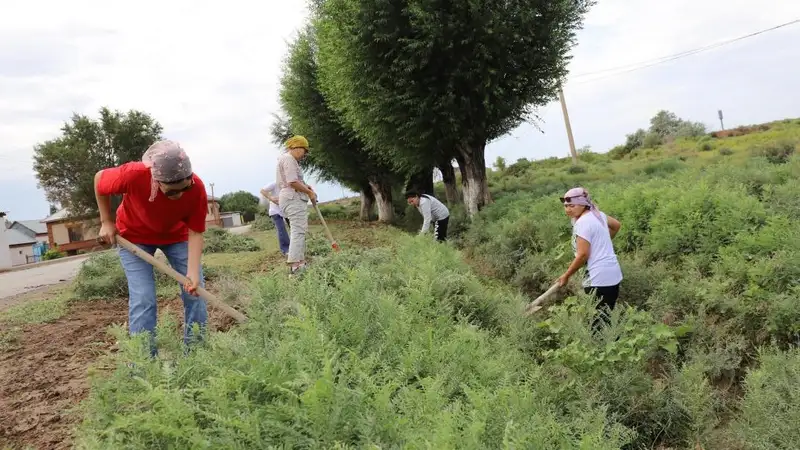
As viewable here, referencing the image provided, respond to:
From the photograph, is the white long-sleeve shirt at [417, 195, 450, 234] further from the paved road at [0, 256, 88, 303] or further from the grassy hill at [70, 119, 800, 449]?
the paved road at [0, 256, 88, 303]

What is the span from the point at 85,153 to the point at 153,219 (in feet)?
135

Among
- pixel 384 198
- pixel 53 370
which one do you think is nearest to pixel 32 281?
pixel 384 198

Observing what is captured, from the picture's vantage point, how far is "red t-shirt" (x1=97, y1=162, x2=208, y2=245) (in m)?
3.88

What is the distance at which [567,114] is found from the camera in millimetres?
29062

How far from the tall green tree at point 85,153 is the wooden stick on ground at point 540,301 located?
37.2 m

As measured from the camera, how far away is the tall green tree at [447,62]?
42.3ft

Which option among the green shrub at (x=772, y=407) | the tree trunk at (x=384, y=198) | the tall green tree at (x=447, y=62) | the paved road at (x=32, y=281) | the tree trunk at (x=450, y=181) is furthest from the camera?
the tree trunk at (x=384, y=198)

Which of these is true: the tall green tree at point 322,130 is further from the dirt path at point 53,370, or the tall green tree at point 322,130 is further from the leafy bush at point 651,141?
the leafy bush at point 651,141

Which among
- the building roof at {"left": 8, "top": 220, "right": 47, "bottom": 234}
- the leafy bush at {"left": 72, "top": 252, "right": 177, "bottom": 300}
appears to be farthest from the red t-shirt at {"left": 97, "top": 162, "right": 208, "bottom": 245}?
the building roof at {"left": 8, "top": 220, "right": 47, "bottom": 234}

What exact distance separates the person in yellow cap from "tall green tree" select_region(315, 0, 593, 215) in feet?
21.6

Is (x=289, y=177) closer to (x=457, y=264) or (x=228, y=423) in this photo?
(x=457, y=264)

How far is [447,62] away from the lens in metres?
13.9

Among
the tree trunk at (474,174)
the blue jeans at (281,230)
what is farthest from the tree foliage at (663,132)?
the blue jeans at (281,230)

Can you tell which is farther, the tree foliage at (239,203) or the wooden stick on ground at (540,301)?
the tree foliage at (239,203)
